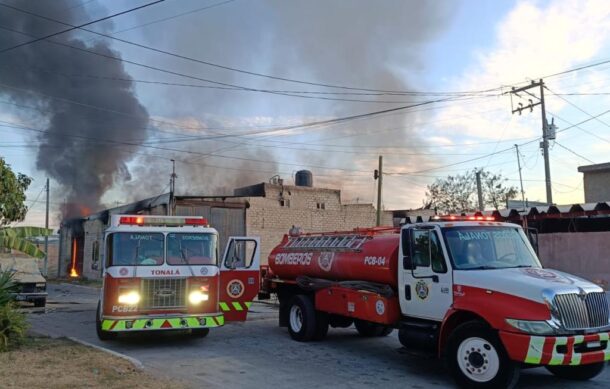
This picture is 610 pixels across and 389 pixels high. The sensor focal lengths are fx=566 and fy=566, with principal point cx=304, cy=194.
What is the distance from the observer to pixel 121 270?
10422 mm

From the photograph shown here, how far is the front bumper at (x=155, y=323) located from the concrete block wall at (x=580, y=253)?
12902 mm

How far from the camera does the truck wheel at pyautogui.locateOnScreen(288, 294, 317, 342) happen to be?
1135cm

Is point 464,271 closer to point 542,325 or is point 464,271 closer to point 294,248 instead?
point 542,325

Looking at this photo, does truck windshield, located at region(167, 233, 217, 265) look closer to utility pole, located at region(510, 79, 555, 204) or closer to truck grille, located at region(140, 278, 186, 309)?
truck grille, located at region(140, 278, 186, 309)

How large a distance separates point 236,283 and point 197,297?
4.10 ft

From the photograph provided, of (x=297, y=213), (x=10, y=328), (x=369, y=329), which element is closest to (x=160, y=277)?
(x=10, y=328)

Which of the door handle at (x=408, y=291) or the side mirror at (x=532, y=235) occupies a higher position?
the side mirror at (x=532, y=235)

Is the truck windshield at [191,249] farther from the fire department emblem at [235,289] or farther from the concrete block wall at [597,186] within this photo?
the concrete block wall at [597,186]

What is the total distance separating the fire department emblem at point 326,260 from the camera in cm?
1099

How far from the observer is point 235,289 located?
11.9 metres

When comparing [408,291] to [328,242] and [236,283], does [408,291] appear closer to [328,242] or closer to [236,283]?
[328,242]

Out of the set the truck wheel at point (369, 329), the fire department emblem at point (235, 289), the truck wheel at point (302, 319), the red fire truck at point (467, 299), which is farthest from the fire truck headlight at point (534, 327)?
the fire department emblem at point (235, 289)

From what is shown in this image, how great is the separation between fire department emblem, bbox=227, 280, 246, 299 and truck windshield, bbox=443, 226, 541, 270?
5.12 m

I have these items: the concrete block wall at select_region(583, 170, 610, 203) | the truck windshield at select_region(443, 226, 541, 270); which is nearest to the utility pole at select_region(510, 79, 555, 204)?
the concrete block wall at select_region(583, 170, 610, 203)
